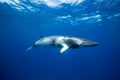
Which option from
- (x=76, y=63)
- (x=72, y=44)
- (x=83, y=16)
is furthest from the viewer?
(x=76, y=63)

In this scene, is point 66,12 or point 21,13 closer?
point 66,12

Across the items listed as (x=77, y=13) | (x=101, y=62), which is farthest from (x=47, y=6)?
(x=101, y=62)

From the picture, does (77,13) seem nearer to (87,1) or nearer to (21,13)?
(87,1)

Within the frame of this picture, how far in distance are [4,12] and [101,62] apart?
322ft

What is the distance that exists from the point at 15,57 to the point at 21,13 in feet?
245

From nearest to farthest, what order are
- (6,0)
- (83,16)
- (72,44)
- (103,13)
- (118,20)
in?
1. (72,44)
2. (6,0)
3. (103,13)
4. (83,16)
5. (118,20)

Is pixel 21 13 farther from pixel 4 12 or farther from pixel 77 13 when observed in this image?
pixel 77 13

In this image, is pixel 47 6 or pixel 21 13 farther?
pixel 21 13

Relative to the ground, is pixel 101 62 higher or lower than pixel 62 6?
higher

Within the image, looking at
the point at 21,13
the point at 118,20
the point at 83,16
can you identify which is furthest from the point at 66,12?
the point at 118,20

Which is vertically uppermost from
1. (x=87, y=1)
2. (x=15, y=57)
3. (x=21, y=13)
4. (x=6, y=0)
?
(x=15, y=57)

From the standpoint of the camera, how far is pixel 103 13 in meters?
29.9

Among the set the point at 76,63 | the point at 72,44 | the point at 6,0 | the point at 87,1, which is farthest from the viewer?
the point at 76,63

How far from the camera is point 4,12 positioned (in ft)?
109
